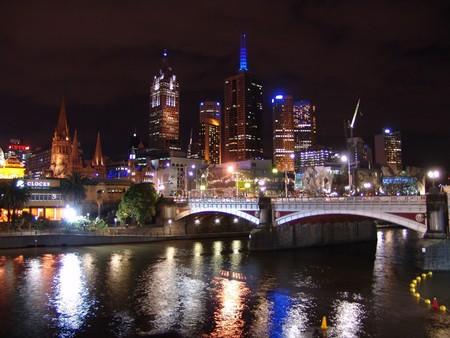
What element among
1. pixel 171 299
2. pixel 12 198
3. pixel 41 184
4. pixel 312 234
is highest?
pixel 41 184

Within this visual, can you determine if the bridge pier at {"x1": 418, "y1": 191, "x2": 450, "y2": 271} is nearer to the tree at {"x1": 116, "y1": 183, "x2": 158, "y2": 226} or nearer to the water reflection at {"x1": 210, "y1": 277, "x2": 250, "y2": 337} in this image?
the water reflection at {"x1": 210, "y1": 277, "x2": 250, "y2": 337}

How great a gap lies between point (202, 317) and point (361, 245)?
64.4 meters

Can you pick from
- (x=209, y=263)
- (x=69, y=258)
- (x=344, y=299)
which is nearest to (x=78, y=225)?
(x=69, y=258)

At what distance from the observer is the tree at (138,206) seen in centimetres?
11081

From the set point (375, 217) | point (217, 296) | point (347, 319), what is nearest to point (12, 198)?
point (217, 296)

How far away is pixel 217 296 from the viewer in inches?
1907

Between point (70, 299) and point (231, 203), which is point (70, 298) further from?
point (231, 203)

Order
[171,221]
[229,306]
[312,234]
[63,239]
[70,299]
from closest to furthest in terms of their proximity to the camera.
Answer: [229,306] → [70,299] → [63,239] → [312,234] → [171,221]

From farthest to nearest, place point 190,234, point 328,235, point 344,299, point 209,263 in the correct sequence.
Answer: point 190,234 → point 328,235 → point 209,263 → point 344,299

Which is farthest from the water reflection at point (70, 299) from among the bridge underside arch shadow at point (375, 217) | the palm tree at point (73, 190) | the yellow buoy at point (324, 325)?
the palm tree at point (73, 190)

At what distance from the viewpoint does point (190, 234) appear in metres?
112

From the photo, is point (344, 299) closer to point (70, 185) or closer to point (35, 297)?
point (35, 297)

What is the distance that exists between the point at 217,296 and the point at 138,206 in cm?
6598

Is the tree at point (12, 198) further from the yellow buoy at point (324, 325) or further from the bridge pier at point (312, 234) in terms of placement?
the yellow buoy at point (324, 325)
